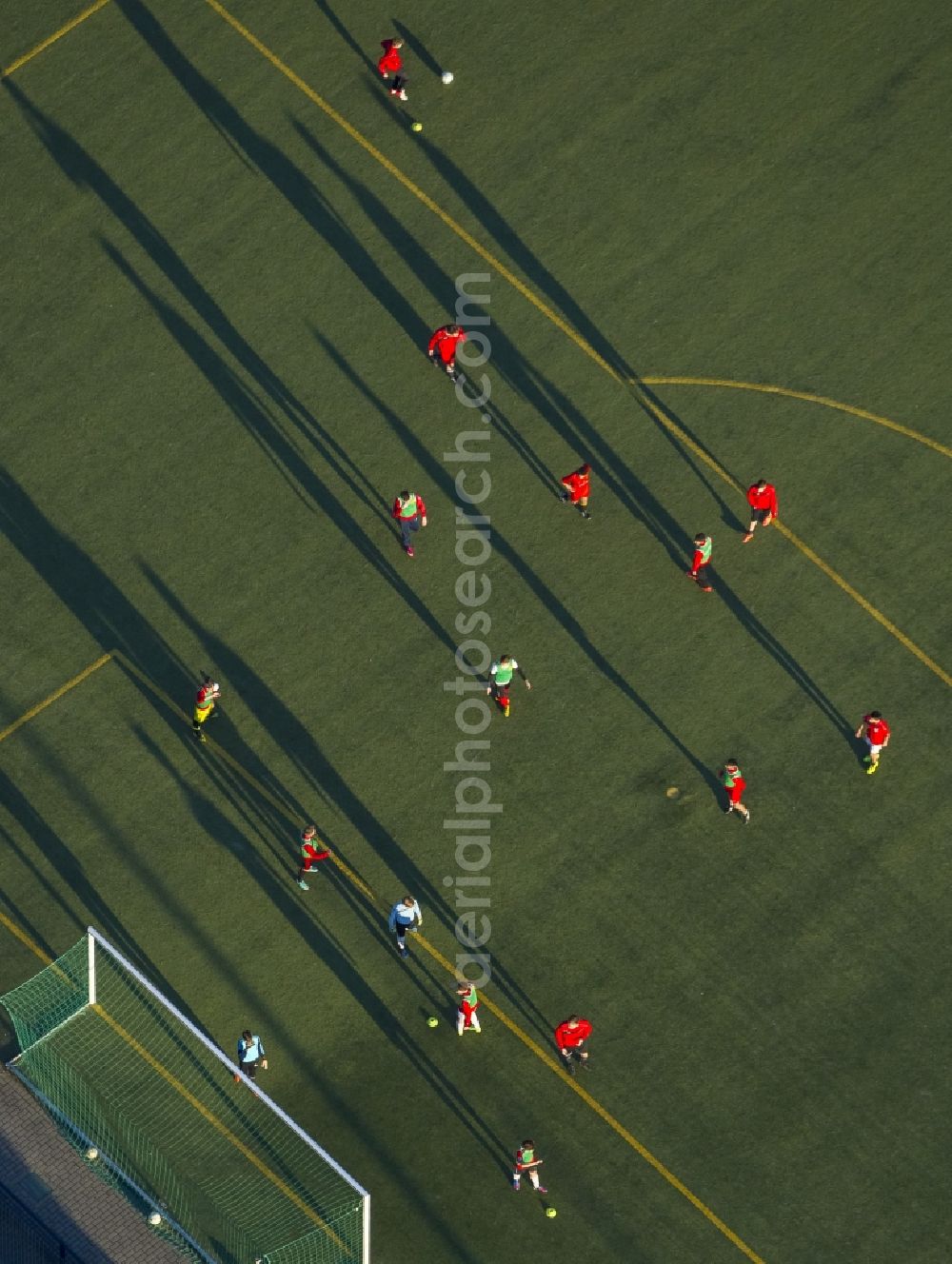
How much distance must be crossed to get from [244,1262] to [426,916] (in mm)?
7769

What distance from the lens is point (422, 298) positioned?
159ft

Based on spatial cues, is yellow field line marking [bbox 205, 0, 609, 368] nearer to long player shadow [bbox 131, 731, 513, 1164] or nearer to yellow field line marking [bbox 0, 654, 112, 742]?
yellow field line marking [bbox 0, 654, 112, 742]

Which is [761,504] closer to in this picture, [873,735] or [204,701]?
[873,735]

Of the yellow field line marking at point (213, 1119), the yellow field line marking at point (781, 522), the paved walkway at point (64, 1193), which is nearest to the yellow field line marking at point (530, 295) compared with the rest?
the yellow field line marking at point (781, 522)

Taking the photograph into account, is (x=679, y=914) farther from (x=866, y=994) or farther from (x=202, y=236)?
(x=202, y=236)

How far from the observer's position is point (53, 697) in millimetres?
46469

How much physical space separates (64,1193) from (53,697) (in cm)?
1037

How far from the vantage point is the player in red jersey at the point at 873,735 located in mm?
44219

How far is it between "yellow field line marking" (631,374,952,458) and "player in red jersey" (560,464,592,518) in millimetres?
2632

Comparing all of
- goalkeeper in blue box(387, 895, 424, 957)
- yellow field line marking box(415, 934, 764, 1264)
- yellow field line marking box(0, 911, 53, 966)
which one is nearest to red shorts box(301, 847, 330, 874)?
goalkeeper in blue box(387, 895, 424, 957)

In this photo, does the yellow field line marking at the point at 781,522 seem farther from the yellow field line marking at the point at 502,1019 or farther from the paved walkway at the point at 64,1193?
the paved walkway at the point at 64,1193

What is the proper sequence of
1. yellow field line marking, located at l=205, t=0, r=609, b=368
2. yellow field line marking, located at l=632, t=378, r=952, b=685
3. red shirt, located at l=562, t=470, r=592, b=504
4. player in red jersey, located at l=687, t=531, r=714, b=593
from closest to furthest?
player in red jersey, located at l=687, t=531, r=714, b=593
yellow field line marking, located at l=632, t=378, r=952, b=685
red shirt, located at l=562, t=470, r=592, b=504
yellow field line marking, located at l=205, t=0, r=609, b=368

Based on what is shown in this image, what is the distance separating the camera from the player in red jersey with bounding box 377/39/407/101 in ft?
159

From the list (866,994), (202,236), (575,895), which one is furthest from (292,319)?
(866,994)
